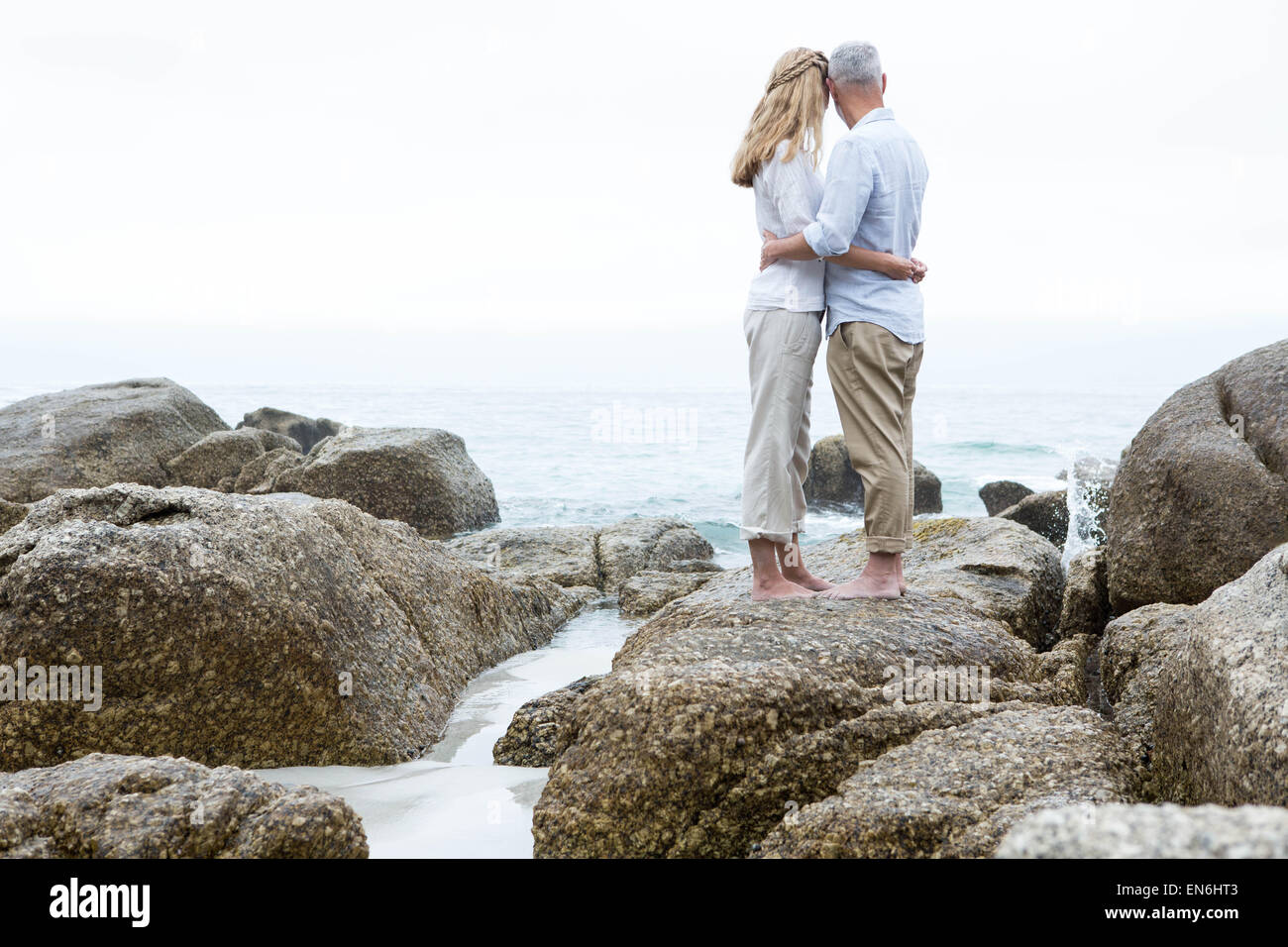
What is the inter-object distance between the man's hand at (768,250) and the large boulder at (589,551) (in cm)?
410

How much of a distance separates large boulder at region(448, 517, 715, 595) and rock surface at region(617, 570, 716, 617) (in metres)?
0.49

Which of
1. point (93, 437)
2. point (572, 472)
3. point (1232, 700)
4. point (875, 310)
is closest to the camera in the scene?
point (1232, 700)

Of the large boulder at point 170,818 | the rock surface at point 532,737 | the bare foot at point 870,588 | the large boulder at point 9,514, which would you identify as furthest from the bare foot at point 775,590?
the large boulder at point 9,514

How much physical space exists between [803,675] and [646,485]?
1651cm

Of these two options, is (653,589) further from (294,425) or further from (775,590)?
(294,425)

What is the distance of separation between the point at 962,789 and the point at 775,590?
175cm

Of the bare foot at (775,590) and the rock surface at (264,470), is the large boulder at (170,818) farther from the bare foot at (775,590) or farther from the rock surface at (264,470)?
the rock surface at (264,470)

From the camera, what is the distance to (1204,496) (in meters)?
5.61

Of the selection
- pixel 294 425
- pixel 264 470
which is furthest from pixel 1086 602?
pixel 294 425

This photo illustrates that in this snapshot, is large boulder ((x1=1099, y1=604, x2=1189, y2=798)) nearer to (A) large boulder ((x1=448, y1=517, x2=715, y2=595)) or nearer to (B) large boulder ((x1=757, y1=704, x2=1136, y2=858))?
(B) large boulder ((x1=757, y1=704, x2=1136, y2=858))

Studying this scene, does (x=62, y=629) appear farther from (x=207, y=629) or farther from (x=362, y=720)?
(x=362, y=720)

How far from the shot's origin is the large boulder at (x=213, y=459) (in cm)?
1218
